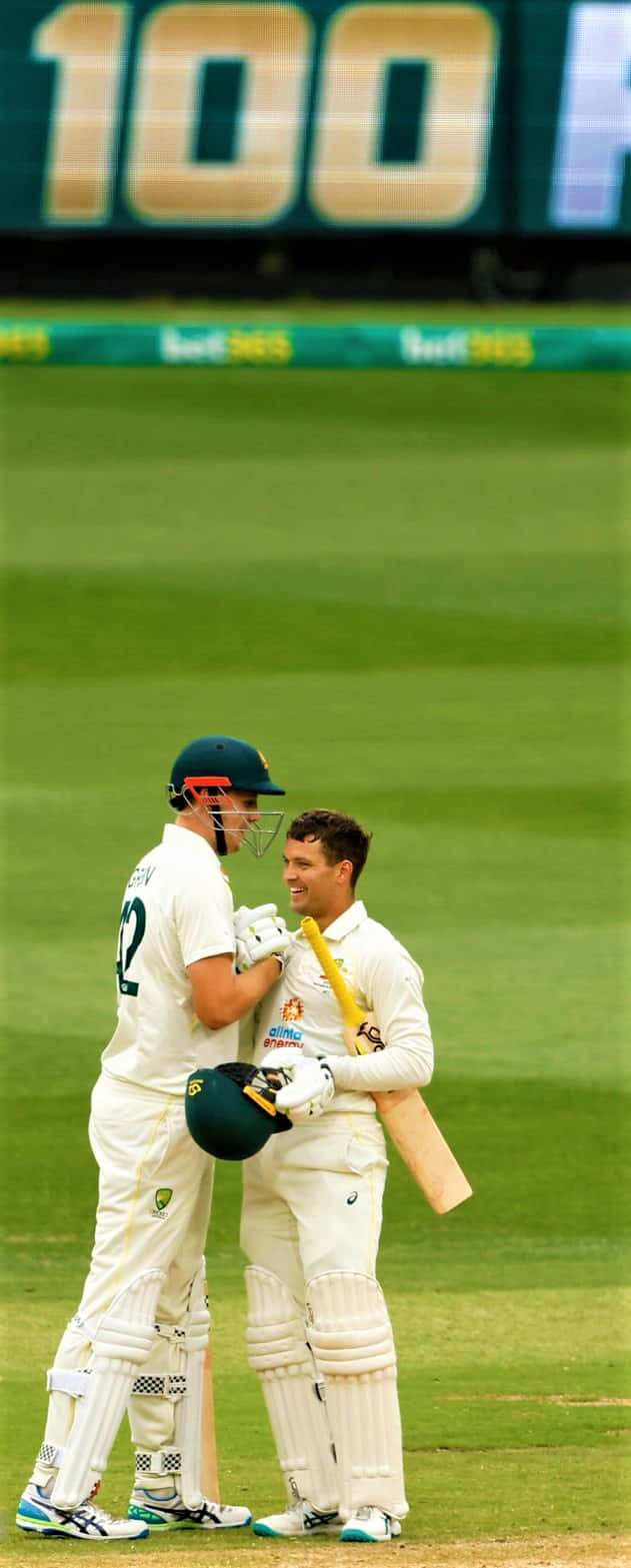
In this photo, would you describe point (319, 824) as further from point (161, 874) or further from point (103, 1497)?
point (103, 1497)

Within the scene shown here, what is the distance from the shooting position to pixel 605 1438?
724cm

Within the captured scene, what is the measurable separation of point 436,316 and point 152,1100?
24012 millimetres

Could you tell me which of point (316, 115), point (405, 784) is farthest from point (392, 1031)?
point (316, 115)

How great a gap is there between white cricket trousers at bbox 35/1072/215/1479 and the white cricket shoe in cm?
65

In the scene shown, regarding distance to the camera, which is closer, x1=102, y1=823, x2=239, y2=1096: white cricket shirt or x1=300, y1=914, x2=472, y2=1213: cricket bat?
x1=102, y1=823, x2=239, y2=1096: white cricket shirt

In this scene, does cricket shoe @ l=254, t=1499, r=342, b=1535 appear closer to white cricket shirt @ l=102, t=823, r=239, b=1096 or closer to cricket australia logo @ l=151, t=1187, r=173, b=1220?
cricket australia logo @ l=151, t=1187, r=173, b=1220

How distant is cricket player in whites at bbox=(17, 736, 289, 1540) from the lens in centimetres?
638

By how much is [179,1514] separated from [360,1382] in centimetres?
63

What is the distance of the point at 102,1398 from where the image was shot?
634 centimetres

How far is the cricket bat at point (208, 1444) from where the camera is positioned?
664cm

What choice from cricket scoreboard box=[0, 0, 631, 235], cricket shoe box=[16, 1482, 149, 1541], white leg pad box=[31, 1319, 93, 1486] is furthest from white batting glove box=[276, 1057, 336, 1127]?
cricket scoreboard box=[0, 0, 631, 235]

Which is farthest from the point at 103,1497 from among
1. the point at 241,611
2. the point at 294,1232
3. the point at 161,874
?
the point at 241,611

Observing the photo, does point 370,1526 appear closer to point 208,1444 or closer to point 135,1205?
point 208,1444

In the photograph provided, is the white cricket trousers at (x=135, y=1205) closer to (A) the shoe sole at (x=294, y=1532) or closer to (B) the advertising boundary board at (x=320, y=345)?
(A) the shoe sole at (x=294, y=1532)
